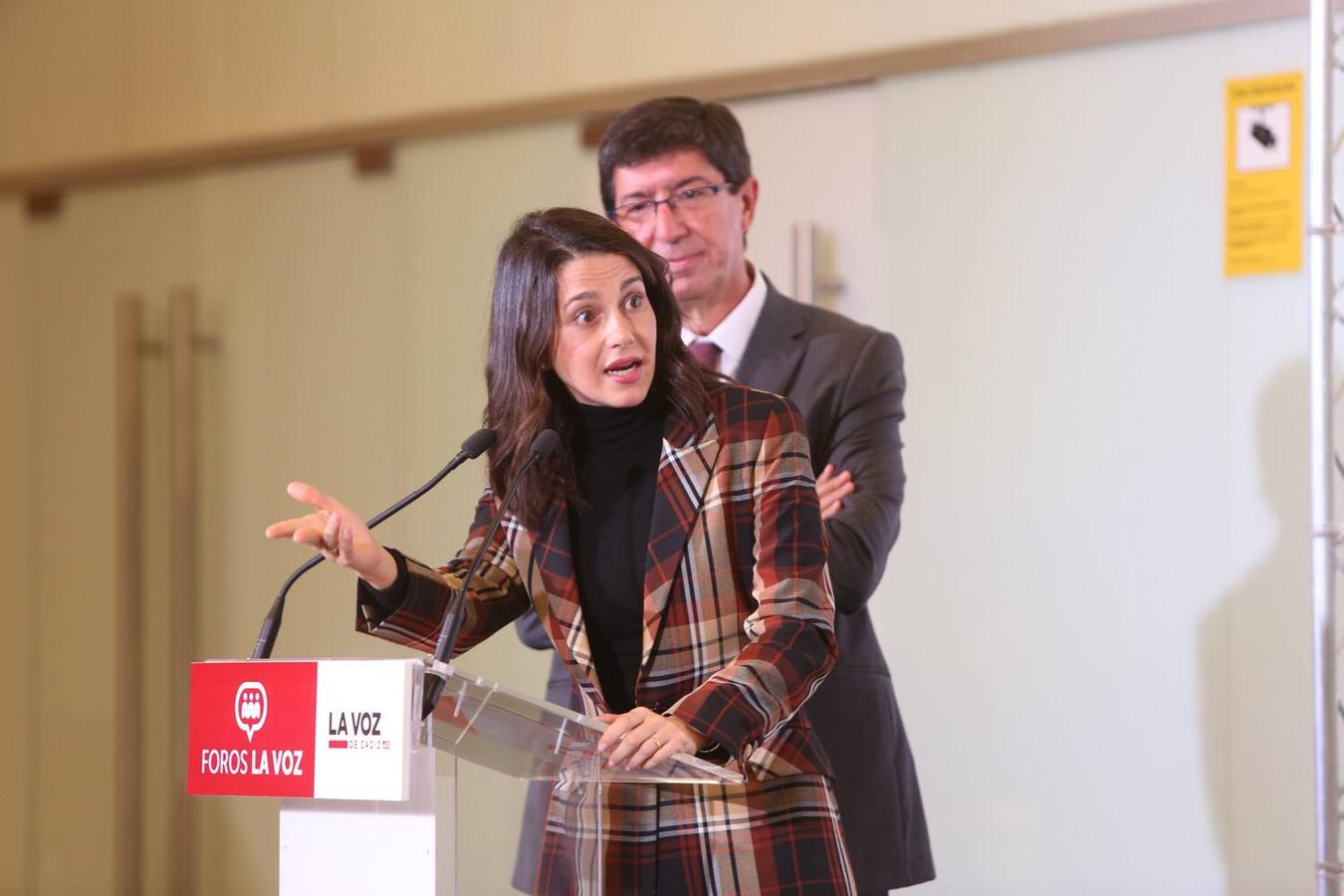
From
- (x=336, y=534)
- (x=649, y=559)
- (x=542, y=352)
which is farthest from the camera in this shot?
(x=542, y=352)

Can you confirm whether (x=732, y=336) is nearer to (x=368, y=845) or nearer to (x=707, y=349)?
(x=707, y=349)

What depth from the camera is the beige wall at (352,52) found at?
4051 mm

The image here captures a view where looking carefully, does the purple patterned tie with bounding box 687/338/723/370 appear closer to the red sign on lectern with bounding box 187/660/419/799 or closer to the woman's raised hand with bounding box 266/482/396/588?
the woman's raised hand with bounding box 266/482/396/588

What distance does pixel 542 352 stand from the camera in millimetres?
1961

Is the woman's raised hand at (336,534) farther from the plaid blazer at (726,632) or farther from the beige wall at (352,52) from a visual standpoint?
the beige wall at (352,52)

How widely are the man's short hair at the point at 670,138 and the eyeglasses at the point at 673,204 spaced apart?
5 centimetres

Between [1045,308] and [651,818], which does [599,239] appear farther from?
[1045,308]

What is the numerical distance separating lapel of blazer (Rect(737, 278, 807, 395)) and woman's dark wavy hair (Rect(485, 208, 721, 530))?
0.69 meters

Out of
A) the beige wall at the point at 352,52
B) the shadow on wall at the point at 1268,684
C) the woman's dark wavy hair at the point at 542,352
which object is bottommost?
the shadow on wall at the point at 1268,684

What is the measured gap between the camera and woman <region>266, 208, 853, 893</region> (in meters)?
1.75

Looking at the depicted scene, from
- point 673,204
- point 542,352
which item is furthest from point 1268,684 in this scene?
point 542,352

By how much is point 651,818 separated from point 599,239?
0.70m

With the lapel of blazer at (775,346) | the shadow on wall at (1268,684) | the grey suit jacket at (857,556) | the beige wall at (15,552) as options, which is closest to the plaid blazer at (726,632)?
the grey suit jacket at (857,556)

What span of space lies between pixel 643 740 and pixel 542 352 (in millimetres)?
582
